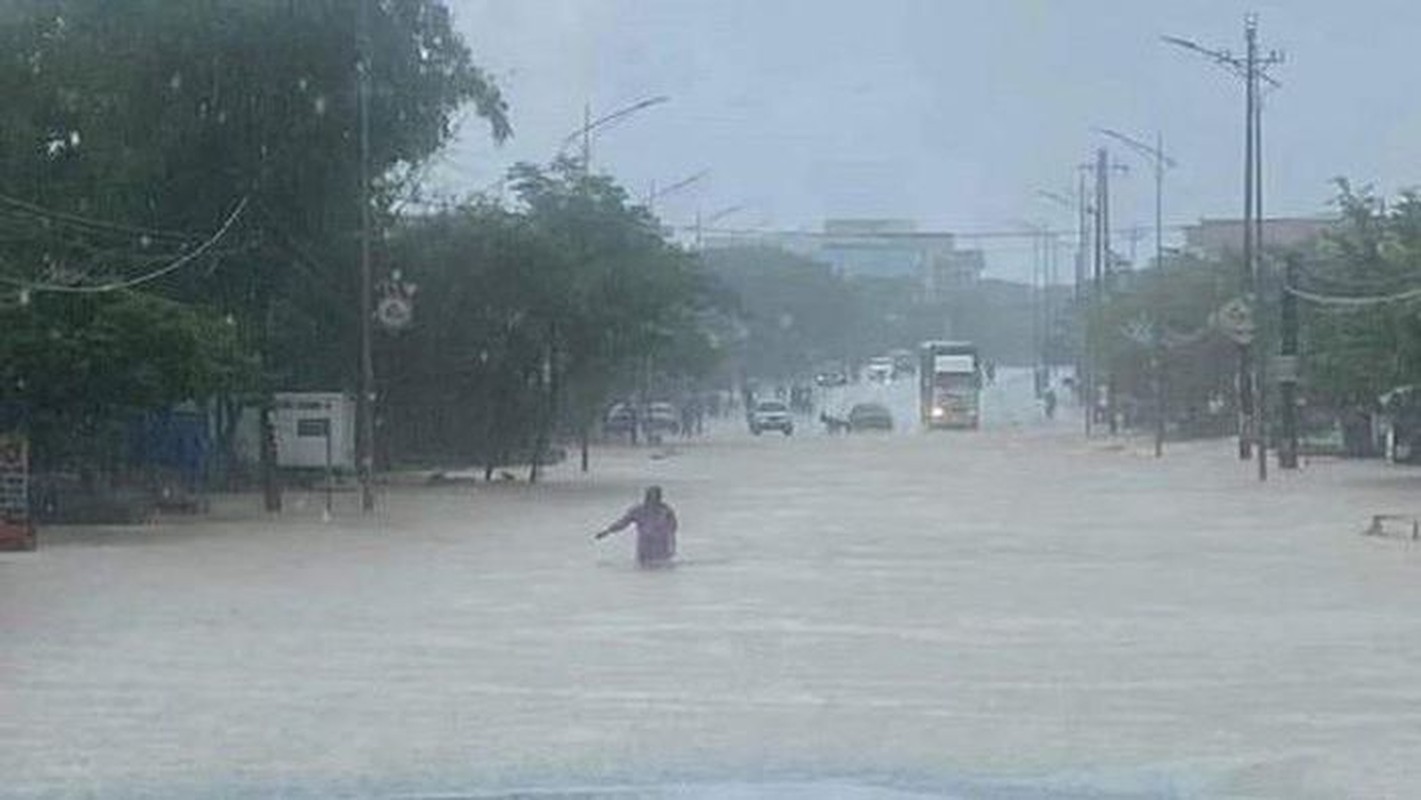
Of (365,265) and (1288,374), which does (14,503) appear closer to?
(365,265)

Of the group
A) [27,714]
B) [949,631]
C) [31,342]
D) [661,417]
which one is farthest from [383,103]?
[661,417]

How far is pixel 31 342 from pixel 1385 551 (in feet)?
67.3

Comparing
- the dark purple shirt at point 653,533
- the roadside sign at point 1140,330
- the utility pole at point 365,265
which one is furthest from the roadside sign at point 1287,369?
the dark purple shirt at point 653,533

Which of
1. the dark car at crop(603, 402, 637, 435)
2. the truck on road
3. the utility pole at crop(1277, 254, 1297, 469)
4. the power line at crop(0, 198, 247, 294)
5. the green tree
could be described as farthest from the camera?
the truck on road

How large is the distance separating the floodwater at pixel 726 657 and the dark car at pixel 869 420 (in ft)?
216

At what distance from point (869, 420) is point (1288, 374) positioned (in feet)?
142

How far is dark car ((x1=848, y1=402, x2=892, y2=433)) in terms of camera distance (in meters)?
115

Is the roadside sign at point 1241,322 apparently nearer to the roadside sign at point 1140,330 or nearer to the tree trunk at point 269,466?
the tree trunk at point 269,466

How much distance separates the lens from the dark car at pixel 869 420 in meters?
115

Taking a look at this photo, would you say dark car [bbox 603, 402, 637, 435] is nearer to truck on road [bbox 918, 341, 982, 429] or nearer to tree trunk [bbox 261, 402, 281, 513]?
truck on road [bbox 918, 341, 982, 429]

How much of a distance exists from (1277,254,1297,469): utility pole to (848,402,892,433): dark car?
4034cm

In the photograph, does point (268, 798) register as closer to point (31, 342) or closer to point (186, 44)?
point (31, 342)

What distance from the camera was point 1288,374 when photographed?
73.4 metres

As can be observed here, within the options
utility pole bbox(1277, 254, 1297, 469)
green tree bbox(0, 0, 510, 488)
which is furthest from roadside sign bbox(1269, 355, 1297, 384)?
green tree bbox(0, 0, 510, 488)
